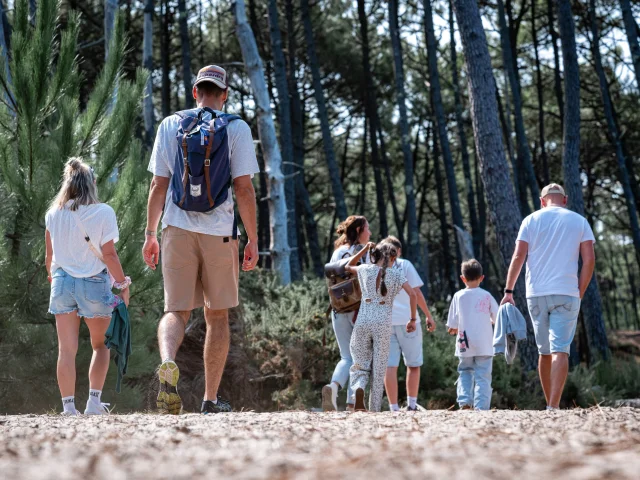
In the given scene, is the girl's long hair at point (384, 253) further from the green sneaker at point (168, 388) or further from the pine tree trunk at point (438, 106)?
the pine tree trunk at point (438, 106)

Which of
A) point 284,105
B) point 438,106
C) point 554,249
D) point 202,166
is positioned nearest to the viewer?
point 202,166

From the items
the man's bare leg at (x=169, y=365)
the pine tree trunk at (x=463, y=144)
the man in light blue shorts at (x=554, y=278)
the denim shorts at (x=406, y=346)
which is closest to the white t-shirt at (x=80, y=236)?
the man's bare leg at (x=169, y=365)

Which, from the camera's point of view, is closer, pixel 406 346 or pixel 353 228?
pixel 353 228

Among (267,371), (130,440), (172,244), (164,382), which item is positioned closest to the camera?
(130,440)

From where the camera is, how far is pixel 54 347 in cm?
907

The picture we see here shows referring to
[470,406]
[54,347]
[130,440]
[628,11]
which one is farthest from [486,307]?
[628,11]

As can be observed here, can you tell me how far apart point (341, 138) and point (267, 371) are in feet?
60.2

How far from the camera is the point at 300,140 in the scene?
23.4 metres

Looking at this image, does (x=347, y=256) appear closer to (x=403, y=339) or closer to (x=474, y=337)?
(x=403, y=339)

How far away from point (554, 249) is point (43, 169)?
5067mm

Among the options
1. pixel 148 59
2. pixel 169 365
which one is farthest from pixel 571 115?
pixel 169 365

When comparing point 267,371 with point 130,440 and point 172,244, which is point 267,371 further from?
point 130,440

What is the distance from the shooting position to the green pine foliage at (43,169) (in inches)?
339

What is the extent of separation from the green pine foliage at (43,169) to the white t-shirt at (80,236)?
2543mm
